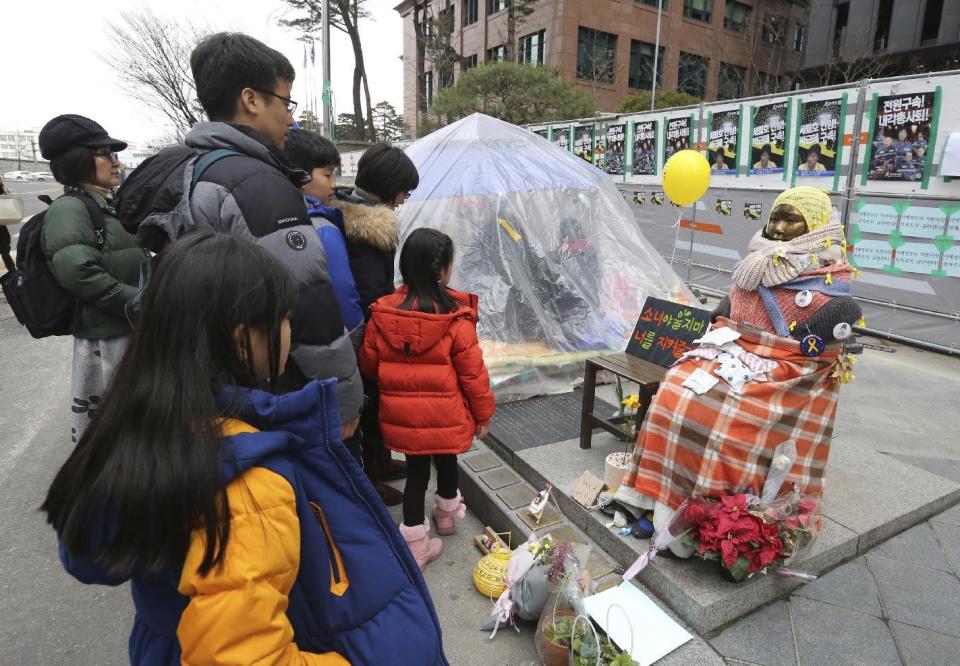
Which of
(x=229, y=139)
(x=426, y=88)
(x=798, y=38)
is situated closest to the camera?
(x=229, y=139)

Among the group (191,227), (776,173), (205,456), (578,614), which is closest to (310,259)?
Result: (191,227)

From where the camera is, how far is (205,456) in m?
0.95

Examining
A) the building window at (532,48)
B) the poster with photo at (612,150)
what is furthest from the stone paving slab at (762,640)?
the building window at (532,48)

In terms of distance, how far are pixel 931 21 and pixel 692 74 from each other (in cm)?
955

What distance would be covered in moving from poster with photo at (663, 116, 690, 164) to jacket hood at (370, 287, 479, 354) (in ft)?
22.3

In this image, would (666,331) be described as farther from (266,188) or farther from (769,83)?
(769,83)

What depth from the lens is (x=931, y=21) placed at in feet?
60.2

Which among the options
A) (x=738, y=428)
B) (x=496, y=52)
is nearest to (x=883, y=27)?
(x=496, y=52)

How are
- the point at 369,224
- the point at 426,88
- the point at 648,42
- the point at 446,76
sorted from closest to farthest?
the point at 369,224 → the point at 648,42 → the point at 446,76 → the point at 426,88

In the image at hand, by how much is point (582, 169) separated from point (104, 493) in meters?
5.12

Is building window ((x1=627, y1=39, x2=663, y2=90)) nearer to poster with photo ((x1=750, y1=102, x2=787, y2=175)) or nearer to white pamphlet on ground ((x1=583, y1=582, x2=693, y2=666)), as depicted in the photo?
poster with photo ((x1=750, y1=102, x2=787, y2=175))

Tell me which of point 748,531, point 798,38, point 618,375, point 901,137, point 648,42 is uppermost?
point 798,38

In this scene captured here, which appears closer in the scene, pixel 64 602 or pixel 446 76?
pixel 64 602

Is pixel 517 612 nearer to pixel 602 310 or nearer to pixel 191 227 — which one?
pixel 191 227
